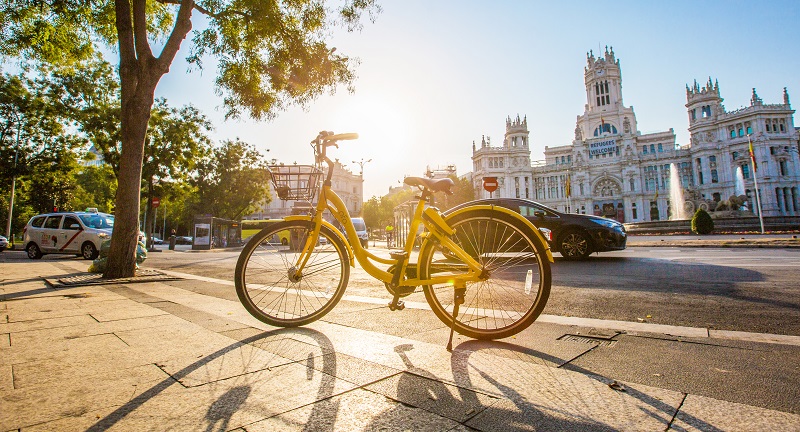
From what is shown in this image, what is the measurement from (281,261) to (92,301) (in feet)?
9.19

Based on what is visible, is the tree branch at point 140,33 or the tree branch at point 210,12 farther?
the tree branch at point 210,12

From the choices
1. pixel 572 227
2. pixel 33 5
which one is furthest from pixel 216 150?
pixel 572 227

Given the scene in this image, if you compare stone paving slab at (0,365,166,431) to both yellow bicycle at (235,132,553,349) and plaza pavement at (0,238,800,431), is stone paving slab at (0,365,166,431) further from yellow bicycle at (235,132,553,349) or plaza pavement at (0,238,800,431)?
yellow bicycle at (235,132,553,349)

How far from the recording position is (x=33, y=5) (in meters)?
9.51

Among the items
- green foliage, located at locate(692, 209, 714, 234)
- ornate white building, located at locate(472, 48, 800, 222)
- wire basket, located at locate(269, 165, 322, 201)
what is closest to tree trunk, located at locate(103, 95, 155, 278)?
wire basket, located at locate(269, 165, 322, 201)

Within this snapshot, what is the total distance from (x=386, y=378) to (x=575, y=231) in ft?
29.3

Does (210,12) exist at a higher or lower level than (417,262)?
higher

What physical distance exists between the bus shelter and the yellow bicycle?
1178 inches

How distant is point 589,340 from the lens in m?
2.72

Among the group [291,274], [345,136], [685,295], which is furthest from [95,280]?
[685,295]

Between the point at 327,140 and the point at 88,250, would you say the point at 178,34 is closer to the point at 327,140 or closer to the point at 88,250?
the point at 327,140

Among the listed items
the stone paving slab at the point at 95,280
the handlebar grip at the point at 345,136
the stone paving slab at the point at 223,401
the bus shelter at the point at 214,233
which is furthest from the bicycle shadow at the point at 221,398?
the bus shelter at the point at 214,233

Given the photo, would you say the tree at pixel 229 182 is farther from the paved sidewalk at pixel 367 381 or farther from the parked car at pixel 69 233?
the paved sidewalk at pixel 367 381

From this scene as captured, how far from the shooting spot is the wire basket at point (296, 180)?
3669mm
